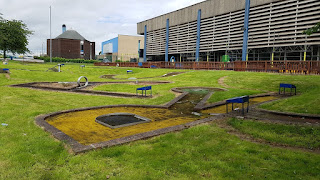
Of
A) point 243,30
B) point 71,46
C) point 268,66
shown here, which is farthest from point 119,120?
point 71,46

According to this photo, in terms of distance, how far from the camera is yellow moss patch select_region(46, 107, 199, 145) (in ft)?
19.4

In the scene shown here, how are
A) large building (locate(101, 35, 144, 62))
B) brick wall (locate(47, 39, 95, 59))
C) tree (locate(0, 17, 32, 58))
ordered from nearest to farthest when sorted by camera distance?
tree (locate(0, 17, 32, 58)), large building (locate(101, 35, 144, 62)), brick wall (locate(47, 39, 95, 59))

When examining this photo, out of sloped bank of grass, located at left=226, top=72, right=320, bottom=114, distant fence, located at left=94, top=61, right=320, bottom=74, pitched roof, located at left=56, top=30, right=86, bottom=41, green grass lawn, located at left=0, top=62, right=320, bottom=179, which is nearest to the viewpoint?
green grass lawn, located at left=0, top=62, right=320, bottom=179

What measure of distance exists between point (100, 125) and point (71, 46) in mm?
91057

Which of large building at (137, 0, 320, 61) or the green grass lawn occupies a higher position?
large building at (137, 0, 320, 61)

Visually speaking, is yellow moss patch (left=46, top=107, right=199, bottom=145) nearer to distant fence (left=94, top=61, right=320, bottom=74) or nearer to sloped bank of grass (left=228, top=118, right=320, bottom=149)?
sloped bank of grass (left=228, top=118, right=320, bottom=149)

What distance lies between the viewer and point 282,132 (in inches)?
249

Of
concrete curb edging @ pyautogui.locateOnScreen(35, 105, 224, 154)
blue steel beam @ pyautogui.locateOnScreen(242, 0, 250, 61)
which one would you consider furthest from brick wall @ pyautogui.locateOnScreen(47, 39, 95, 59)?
concrete curb edging @ pyautogui.locateOnScreen(35, 105, 224, 154)

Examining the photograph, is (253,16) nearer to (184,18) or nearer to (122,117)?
(184,18)

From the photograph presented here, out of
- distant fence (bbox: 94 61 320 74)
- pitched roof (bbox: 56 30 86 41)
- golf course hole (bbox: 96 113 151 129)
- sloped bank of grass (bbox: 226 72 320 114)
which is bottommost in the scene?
golf course hole (bbox: 96 113 151 129)

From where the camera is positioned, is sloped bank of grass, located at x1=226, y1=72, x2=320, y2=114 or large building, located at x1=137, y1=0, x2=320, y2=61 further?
large building, located at x1=137, y1=0, x2=320, y2=61

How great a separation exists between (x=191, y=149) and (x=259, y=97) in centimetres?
916

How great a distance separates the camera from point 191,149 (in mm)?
4953

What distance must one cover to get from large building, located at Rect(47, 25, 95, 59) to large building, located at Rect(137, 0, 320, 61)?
45.2 metres
